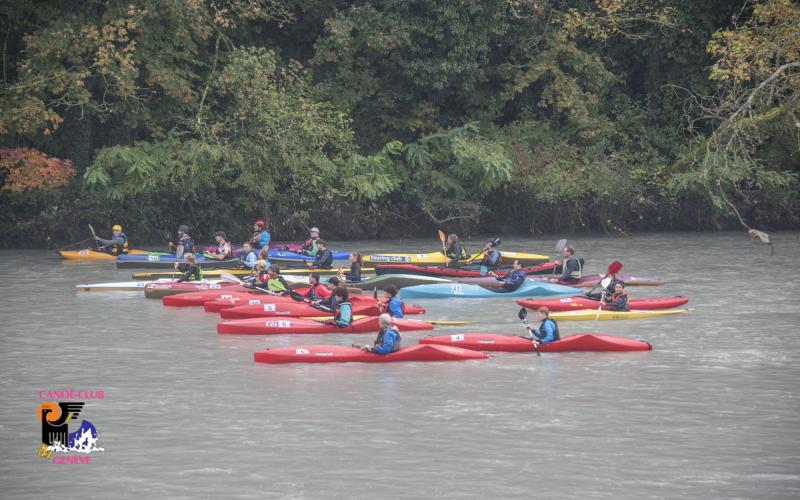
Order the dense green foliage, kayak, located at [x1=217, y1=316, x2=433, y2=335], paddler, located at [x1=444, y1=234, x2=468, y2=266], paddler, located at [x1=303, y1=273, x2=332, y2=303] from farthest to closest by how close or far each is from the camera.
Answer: the dense green foliage → paddler, located at [x1=444, y1=234, x2=468, y2=266] → paddler, located at [x1=303, y1=273, x2=332, y2=303] → kayak, located at [x1=217, y1=316, x2=433, y2=335]

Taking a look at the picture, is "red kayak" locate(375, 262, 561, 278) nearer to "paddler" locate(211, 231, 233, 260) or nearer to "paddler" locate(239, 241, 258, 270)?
"paddler" locate(239, 241, 258, 270)

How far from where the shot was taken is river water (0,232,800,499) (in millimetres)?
11641

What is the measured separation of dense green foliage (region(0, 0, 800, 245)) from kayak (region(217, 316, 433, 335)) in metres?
15.8

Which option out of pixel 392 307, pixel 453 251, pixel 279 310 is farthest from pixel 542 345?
pixel 453 251

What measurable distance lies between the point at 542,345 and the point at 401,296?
23.3ft

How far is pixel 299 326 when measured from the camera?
20125 millimetres

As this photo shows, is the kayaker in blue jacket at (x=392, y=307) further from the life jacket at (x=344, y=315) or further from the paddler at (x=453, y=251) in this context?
the paddler at (x=453, y=251)

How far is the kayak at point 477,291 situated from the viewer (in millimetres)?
24516

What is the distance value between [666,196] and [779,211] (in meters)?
3.79

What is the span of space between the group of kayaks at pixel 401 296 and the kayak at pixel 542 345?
16mm

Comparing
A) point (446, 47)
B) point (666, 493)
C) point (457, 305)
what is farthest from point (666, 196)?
point (666, 493)

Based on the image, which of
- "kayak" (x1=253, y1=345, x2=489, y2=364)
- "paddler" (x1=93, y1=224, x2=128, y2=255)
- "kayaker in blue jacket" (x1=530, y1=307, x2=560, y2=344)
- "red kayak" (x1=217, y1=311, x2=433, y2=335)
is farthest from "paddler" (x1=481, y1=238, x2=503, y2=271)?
"paddler" (x1=93, y1=224, x2=128, y2=255)

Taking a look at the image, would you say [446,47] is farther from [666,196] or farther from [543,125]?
[666,196]

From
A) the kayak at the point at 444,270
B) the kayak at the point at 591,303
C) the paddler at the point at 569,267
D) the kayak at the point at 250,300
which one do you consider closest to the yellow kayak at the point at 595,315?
the kayak at the point at 591,303
